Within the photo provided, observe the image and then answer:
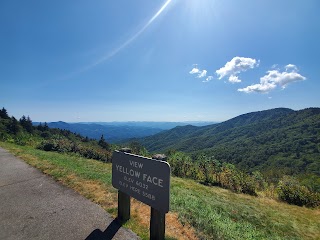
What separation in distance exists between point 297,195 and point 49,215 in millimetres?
13860

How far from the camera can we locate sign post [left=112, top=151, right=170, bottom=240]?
3844 millimetres

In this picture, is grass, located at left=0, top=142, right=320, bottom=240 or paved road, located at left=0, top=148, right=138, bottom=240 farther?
grass, located at left=0, top=142, right=320, bottom=240

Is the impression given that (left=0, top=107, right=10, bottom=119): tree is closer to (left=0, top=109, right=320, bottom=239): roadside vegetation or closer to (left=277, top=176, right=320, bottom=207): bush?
(left=0, top=109, right=320, bottom=239): roadside vegetation

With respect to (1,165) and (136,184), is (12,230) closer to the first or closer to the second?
(136,184)

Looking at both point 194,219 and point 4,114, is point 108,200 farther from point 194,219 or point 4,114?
point 4,114

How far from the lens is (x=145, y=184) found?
417 cm

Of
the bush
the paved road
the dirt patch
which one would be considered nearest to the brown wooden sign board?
the paved road

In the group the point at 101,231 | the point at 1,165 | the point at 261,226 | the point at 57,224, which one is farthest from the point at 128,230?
the point at 1,165

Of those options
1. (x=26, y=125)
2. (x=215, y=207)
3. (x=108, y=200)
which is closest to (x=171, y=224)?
(x=108, y=200)

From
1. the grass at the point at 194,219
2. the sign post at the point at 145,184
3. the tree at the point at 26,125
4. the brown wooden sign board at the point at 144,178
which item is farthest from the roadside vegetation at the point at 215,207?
the tree at the point at 26,125

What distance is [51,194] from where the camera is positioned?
20.6ft

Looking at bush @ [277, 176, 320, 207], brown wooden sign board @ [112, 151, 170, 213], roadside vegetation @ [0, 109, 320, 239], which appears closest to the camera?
brown wooden sign board @ [112, 151, 170, 213]

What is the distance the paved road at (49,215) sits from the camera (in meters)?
4.35

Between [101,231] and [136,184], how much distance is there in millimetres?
1124
